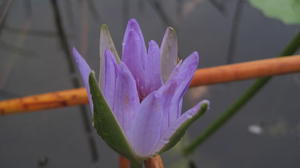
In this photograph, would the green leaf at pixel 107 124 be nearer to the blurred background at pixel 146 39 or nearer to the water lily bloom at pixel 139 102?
the water lily bloom at pixel 139 102

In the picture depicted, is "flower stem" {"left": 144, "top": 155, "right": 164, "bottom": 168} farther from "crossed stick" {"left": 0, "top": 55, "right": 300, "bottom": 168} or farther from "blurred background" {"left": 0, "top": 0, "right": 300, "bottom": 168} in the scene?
"blurred background" {"left": 0, "top": 0, "right": 300, "bottom": 168}

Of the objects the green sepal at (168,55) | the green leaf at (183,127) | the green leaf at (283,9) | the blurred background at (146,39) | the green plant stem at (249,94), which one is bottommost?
the blurred background at (146,39)

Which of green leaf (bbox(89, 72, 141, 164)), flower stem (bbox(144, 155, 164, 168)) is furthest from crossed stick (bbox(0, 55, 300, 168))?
green leaf (bbox(89, 72, 141, 164))

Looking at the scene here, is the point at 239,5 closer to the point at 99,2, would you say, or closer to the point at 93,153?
the point at 99,2

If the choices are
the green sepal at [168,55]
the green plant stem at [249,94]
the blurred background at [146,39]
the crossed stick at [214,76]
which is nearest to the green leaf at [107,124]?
the green sepal at [168,55]

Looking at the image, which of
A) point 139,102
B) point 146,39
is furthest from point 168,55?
point 146,39
